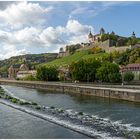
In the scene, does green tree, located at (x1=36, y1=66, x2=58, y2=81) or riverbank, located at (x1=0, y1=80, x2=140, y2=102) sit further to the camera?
green tree, located at (x1=36, y1=66, x2=58, y2=81)

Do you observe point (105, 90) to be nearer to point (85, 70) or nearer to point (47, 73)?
point (85, 70)

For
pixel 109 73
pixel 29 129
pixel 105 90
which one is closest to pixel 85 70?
pixel 109 73

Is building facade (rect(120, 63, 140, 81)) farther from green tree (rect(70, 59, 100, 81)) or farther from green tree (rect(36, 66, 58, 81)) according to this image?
green tree (rect(36, 66, 58, 81))

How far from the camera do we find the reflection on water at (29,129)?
28953 millimetres

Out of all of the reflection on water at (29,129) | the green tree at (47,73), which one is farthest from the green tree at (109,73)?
the reflection on water at (29,129)

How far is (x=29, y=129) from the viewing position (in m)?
31.8

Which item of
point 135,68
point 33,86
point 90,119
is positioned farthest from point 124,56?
point 90,119

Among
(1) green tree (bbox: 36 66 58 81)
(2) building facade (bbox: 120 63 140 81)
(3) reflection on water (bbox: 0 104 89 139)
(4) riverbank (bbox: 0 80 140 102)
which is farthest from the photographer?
(1) green tree (bbox: 36 66 58 81)

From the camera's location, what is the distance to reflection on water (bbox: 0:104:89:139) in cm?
2895

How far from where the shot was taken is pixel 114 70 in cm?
9831

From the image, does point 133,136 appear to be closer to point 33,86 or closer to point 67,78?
point 33,86

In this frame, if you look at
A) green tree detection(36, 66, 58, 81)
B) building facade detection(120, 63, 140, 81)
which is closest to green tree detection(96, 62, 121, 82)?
building facade detection(120, 63, 140, 81)

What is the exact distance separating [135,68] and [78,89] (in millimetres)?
40368

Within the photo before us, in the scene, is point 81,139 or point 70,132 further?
point 70,132
